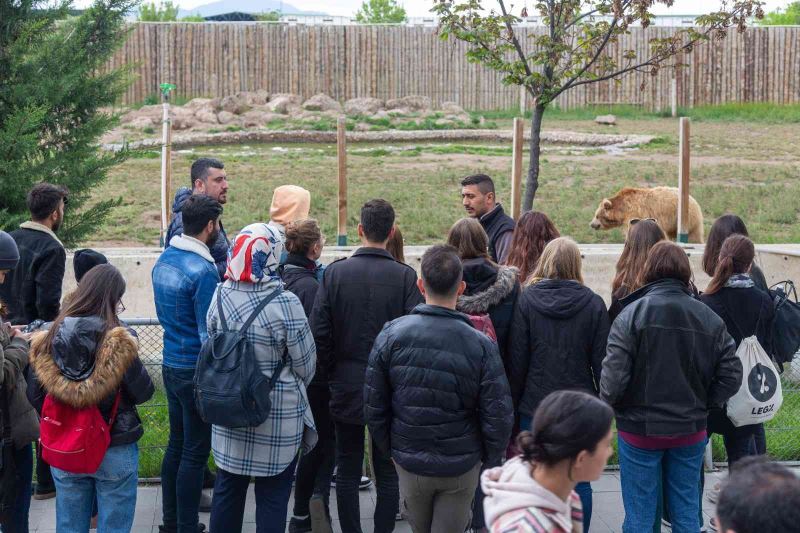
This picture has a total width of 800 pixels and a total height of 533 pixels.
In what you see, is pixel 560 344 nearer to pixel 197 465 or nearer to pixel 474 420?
pixel 474 420

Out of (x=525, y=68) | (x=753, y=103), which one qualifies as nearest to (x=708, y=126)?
(x=753, y=103)

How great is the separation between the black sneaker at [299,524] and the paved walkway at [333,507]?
0.20m

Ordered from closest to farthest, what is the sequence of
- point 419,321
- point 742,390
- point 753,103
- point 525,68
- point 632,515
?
1. point 419,321
2. point 632,515
3. point 742,390
4. point 525,68
5. point 753,103

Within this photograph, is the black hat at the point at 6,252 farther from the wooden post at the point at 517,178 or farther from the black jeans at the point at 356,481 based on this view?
the wooden post at the point at 517,178

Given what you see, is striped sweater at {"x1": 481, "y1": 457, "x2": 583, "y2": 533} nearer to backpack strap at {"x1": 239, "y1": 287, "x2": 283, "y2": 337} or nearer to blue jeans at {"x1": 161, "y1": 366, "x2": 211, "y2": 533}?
backpack strap at {"x1": 239, "y1": 287, "x2": 283, "y2": 337}

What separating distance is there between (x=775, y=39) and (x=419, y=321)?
2847cm

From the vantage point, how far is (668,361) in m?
4.75

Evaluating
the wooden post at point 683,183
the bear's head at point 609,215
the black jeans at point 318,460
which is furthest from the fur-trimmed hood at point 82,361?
the bear's head at point 609,215

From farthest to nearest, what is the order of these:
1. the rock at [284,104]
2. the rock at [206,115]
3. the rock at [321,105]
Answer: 1. the rock at [321,105]
2. the rock at [284,104]
3. the rock at [206,115]

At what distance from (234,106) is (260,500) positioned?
22018 mm

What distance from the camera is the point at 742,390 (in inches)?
210

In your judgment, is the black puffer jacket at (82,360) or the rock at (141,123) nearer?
the black puffer jacket at (82,360)

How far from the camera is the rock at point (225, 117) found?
982 inches

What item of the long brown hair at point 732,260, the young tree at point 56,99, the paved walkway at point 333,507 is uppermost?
the young tree at point 56,99
